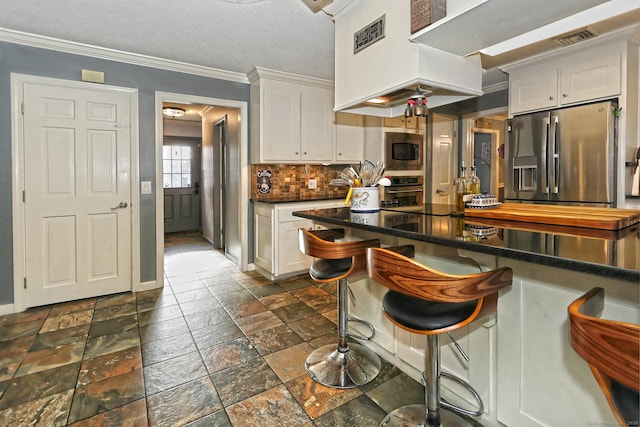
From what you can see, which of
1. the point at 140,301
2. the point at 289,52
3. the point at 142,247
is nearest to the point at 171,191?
the point at 142,247

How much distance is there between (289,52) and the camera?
3250mm

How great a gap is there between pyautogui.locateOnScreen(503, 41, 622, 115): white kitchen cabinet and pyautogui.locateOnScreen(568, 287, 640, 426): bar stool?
302cm

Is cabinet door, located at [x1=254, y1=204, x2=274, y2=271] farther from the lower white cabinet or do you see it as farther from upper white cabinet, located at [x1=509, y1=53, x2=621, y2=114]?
upper white cabinet, located at [x1=509, y1=53, x2=621, y2=114]

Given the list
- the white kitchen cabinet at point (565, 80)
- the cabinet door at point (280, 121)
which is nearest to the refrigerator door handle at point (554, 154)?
the white kitchen cabinet at point (565, 80)

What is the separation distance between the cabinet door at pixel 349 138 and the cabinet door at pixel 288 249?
4.07 feet

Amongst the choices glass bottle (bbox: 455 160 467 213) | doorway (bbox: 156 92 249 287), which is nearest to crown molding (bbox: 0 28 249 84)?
doorway (bbox: 156 92 249 287)

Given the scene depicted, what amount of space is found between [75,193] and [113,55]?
1.40m

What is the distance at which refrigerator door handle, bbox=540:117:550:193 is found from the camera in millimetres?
3168

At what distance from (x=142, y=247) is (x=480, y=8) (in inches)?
139

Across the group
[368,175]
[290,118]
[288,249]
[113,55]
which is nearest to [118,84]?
[113,55]

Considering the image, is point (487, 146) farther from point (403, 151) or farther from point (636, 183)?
point (636, 183)

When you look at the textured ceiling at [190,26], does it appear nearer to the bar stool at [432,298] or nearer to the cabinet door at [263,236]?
the cabinet door at [263,236]

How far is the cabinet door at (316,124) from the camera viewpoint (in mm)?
4105

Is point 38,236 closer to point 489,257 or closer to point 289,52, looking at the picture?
point 289,52
